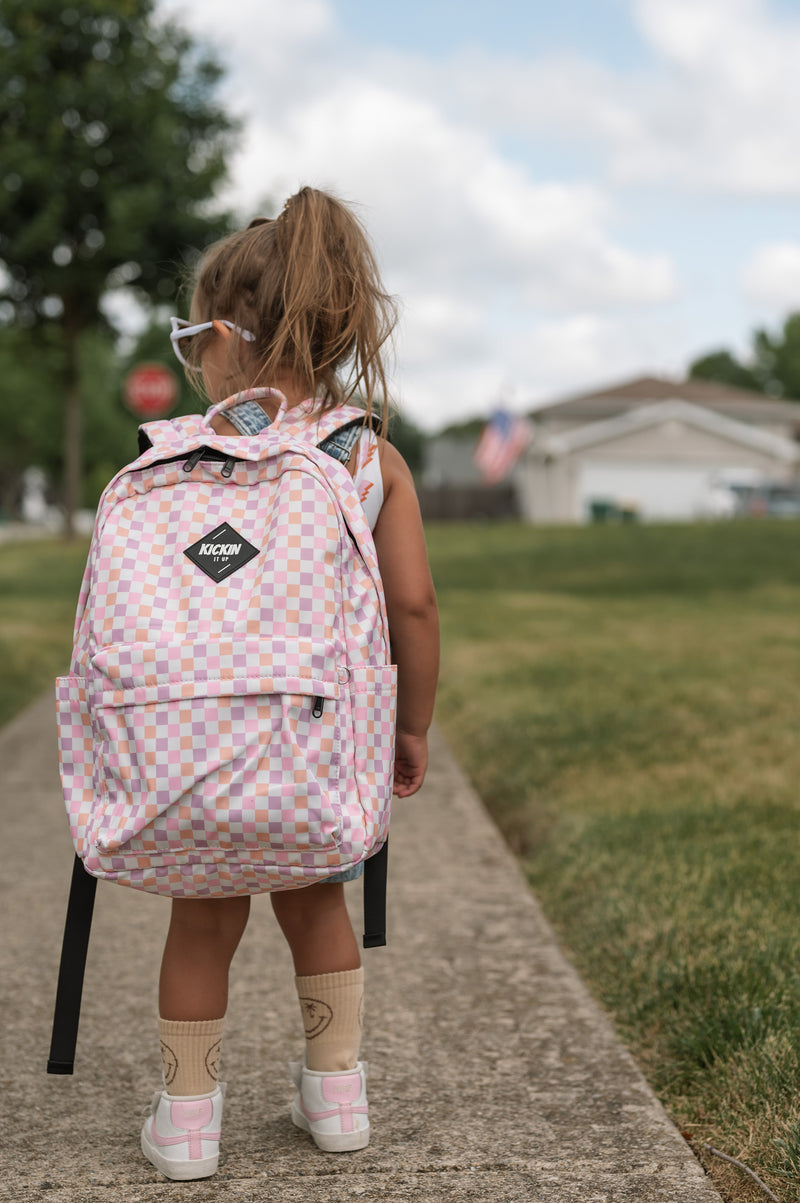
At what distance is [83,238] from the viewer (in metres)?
21.5

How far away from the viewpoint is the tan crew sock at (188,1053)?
2.23m

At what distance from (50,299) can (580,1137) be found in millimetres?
21697

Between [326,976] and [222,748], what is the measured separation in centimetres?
55

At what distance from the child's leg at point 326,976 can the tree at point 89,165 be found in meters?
18.4

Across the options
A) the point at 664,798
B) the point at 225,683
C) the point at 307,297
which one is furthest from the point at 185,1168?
the point at 664,798

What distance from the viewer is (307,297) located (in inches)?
88.8

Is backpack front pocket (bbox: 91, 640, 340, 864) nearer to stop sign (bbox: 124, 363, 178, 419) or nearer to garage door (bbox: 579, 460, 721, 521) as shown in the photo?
stop sign (bbox: 124, 363, 178, 419)

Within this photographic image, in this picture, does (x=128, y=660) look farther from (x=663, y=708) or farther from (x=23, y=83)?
(x=23, y=83)

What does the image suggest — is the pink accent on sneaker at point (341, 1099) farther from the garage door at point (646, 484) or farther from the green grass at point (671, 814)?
the garage door at point (646, 484)

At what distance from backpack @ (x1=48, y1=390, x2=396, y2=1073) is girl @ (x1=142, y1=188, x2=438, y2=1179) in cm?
14

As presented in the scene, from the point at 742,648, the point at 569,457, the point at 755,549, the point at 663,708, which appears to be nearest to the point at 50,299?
the point at 755,549

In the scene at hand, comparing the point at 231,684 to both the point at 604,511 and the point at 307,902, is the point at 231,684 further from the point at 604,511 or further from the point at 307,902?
the point at 604,511

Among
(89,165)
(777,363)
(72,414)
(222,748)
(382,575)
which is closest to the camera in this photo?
(222,748)

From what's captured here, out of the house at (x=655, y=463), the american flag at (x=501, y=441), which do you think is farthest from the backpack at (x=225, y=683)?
the american flag at (x=501, y=441)
